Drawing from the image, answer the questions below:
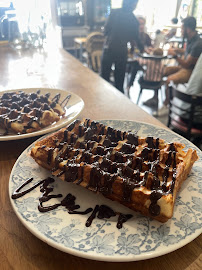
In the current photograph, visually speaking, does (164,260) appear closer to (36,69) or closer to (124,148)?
(124,148)

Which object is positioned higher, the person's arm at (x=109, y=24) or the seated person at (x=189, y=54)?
the person's arm at (x=109, y=24)

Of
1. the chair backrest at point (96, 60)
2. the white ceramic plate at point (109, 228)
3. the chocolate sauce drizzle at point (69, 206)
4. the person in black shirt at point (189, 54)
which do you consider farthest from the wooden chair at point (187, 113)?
the chair backrest at point (96, 60)

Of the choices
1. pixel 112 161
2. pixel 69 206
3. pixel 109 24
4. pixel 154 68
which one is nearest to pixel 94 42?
pixel 109 24

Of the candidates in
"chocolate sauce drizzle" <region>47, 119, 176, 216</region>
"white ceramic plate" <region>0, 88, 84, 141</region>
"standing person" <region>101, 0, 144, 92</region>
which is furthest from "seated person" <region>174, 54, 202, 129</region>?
"standing person" <region>101, 0, 144, 92</region>

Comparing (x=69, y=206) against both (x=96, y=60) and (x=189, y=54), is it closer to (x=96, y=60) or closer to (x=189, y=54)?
(x=189, y=54)

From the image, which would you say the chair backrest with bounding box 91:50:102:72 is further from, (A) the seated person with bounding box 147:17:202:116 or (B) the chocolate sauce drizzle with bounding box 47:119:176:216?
(B) the chocolate sauce drizzle with bounding box 47:119:176:216

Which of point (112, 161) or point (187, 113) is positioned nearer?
point (112, 161)

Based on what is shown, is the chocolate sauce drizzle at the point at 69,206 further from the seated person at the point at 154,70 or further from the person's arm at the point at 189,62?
the seated person at the point at 154,70
